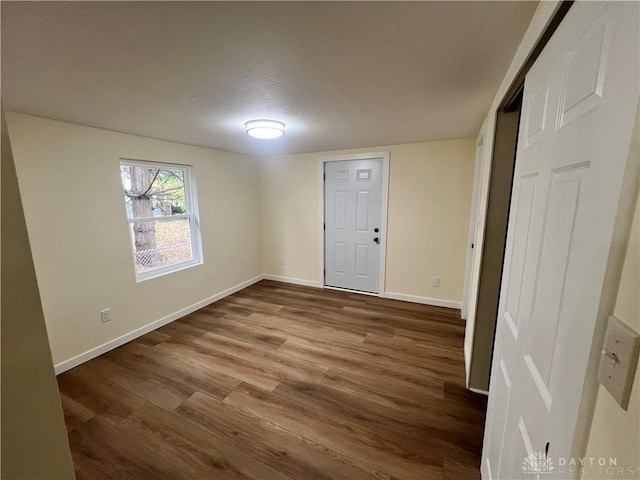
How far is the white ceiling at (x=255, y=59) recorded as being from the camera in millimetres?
964

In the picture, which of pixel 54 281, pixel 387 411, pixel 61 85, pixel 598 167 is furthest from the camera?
pixel 54 281

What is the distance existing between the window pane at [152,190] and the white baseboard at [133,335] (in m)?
1.22

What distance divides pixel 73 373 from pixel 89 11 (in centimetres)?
270

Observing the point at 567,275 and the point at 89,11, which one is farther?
the point at 89,11

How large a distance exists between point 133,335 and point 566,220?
353 cm

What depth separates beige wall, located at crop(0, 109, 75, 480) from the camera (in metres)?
0.52

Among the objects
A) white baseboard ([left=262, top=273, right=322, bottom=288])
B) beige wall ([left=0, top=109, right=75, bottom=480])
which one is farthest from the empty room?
white baseboard ([left=262, top=273, right=322, bottom=288])

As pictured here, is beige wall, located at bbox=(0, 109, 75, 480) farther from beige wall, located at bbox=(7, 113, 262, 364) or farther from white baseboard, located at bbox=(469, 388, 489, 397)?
white baseboard, located at bbox=(469, 388, 489, 397)

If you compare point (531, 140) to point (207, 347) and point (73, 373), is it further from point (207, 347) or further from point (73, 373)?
point (73, 373)

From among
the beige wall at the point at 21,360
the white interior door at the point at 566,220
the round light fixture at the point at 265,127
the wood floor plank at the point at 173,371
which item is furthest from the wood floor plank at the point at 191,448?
the round light fixture at the point at 265,127

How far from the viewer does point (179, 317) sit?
329 cm

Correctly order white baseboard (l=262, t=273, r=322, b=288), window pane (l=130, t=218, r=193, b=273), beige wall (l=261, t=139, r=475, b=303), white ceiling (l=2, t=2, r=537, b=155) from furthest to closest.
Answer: white baseboard (l=262, t=273, r=322, b=288), beige wall (l=261, t=139, r=475, b=303), window pane (l=130, t=218, r=193, b=273), white ceiling (l=2, t=2, r=537, b=155)

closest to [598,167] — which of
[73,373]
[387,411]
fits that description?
[387,411]

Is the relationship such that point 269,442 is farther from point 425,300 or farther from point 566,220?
point 425,300
